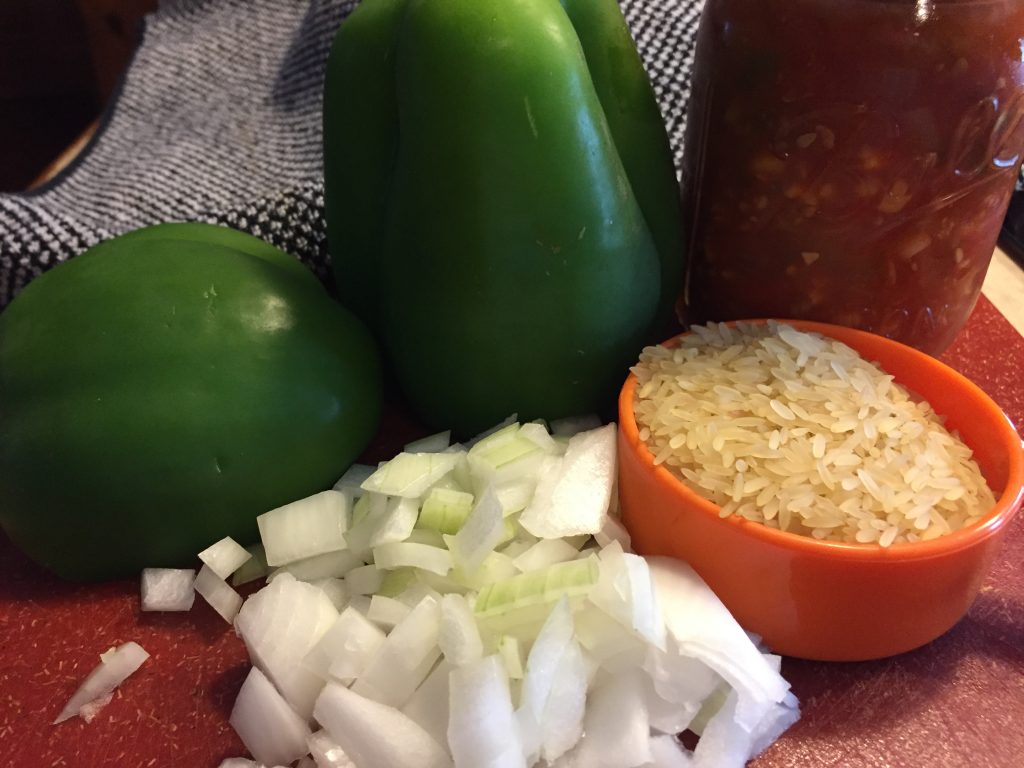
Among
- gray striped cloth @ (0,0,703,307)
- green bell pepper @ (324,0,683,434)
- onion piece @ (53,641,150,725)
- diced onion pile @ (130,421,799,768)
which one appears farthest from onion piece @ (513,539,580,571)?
gray striped cloth @ (0,0,703,307)

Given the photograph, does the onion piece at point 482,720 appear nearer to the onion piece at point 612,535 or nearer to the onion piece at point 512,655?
the onion piece at point 512,655

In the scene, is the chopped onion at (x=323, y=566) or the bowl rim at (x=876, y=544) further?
the chopped onion at (x=323, y=566)

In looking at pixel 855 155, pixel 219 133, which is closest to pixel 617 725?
pixel 855 155

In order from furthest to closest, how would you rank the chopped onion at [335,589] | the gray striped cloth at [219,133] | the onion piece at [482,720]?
1. the gray striped cloth at [219,133]
2. the chopped onion at [335,589]
3. the onion piece at [482,720]

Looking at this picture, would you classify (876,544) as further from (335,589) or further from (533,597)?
(335,589)

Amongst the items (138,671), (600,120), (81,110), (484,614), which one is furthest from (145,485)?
(81,110)

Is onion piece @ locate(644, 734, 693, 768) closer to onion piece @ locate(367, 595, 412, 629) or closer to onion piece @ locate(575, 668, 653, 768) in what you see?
onion piece @ locate(575, 668, 653, 768)

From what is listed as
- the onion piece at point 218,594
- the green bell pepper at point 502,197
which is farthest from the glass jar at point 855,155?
the onion piece at point 218,594
